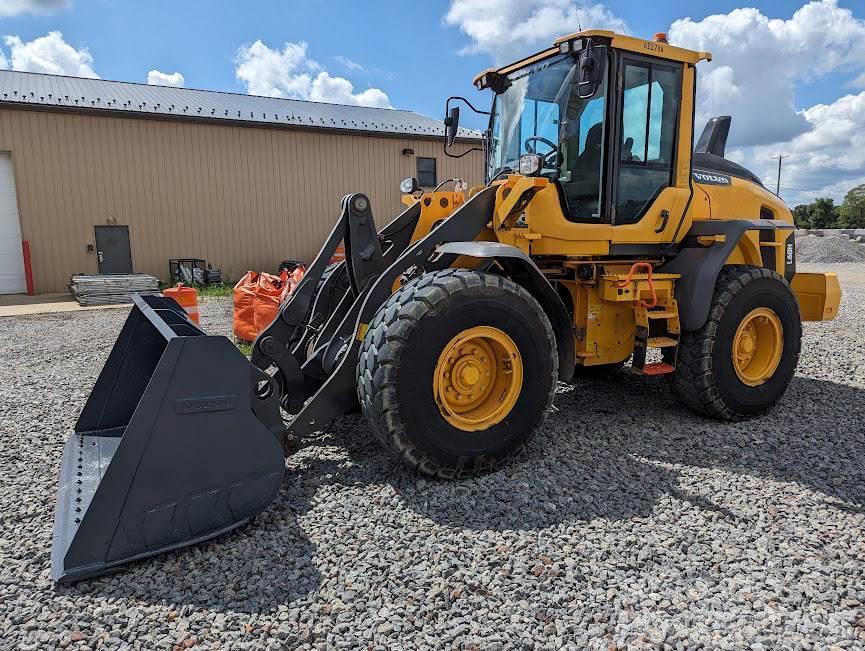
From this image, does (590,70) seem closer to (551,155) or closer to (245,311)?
(551,155)

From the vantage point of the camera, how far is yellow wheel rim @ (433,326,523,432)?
3602 millimetres

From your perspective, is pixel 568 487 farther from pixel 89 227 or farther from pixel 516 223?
pixel 89 227

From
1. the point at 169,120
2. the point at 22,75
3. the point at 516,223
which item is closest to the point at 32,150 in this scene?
the point at 169,120

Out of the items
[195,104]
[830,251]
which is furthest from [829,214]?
[195,104]

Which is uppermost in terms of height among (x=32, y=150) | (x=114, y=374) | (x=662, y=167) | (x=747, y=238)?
(x=32, y=150)

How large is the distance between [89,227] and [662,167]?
14813mm

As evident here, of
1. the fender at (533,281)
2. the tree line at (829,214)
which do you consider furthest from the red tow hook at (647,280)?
the tree line at (829,214)

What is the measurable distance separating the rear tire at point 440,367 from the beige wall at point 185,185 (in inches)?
570

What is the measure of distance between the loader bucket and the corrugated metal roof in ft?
48.8

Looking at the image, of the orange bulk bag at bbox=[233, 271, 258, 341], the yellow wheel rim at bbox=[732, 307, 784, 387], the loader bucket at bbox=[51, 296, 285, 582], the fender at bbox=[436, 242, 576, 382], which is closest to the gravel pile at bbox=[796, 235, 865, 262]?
the yellow wheel rim at bbox=[732, 307, 784, 387]

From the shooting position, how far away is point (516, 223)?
4277 mm

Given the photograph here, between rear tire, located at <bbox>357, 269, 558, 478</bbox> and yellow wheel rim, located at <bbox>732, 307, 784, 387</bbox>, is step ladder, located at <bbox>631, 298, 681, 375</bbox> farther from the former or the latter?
rear tire, located at <bbox>357, 269, 558, 478</bbox>

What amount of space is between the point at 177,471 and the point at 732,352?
407 cm

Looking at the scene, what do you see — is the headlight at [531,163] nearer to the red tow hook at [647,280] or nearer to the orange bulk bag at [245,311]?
the red tow hook at [647,280]
